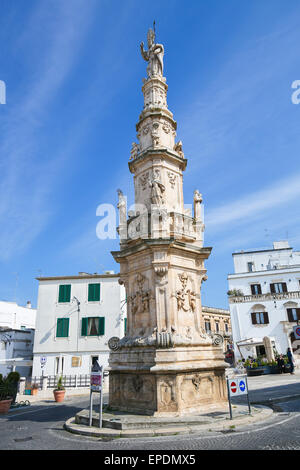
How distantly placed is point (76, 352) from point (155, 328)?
2030 cm

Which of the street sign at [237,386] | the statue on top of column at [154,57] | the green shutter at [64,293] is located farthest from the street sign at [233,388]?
the green shutter at [64,293]

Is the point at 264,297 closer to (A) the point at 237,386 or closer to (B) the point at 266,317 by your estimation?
(B) the point at 266,317

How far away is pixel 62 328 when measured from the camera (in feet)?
92.8

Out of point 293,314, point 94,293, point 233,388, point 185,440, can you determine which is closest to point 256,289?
point 293,314

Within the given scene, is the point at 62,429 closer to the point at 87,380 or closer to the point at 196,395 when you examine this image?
the point at 196,395

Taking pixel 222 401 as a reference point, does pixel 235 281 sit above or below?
above

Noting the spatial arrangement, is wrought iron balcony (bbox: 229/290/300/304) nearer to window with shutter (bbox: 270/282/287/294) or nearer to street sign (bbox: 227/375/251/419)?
window with shutter (bbox: 270/282/287/294)

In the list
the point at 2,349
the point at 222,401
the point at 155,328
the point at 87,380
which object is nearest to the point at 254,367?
the point at 87,380

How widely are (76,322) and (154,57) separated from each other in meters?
21.9

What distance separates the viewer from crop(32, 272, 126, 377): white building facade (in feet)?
90.3

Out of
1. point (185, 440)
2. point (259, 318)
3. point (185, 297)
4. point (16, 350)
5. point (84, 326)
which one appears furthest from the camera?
point (259, 318)

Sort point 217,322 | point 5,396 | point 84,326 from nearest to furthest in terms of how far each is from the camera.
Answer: point 5,396, point 84,326, point 217,322

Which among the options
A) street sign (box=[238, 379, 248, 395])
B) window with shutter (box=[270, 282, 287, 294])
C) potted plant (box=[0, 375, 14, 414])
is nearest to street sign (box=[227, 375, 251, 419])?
street sign (box=[238, 379, 248, 395])
